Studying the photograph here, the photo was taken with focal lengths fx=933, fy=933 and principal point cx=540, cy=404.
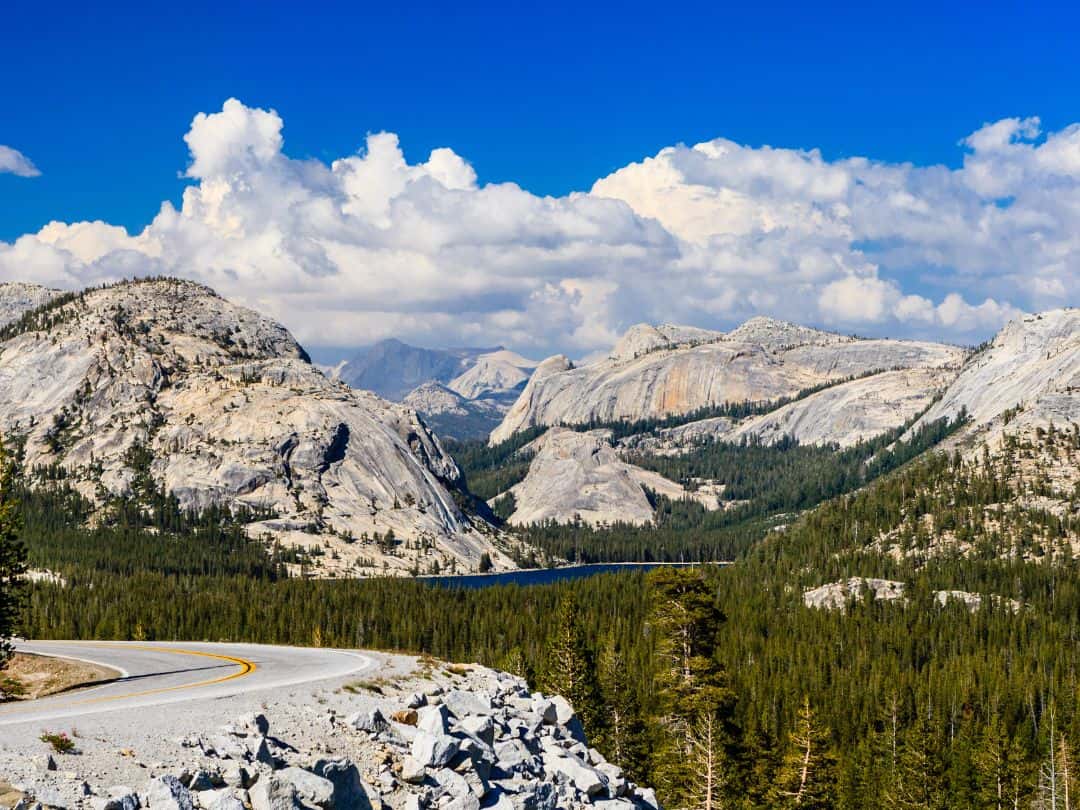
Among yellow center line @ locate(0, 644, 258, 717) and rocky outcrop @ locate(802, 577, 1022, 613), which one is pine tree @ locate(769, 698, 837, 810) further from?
rocky outcrop @ locate(802, 577, 1022, 613)

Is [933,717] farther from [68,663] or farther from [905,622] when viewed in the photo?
[68,663]

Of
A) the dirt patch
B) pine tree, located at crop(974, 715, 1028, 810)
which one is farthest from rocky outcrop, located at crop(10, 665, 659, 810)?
pine tree, located at crop(974, 715, 1028, 810)

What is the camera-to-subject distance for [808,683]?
125 meters

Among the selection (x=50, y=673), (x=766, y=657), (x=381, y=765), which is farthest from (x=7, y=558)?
(x=766, y=657)

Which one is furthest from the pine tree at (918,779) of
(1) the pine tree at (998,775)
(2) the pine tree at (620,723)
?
(2) the pine tree at (620,723)

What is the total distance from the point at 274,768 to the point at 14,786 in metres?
6.84

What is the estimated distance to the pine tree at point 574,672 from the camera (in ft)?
241

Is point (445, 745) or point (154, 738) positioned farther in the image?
point (445, 745)

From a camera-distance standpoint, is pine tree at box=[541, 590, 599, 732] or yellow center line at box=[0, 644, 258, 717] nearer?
yellow center line at box=[0, 644, 258, 717]

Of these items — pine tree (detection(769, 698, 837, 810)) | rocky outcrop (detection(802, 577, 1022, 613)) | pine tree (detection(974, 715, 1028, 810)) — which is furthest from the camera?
rocky outcrop (detection(802, 577, 1022, 613))

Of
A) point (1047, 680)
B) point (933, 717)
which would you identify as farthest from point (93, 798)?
point (1047, 680)

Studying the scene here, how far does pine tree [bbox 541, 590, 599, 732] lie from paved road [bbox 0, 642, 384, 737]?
24004mm

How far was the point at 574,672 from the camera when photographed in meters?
74.2

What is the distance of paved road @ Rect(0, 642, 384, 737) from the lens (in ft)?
106
